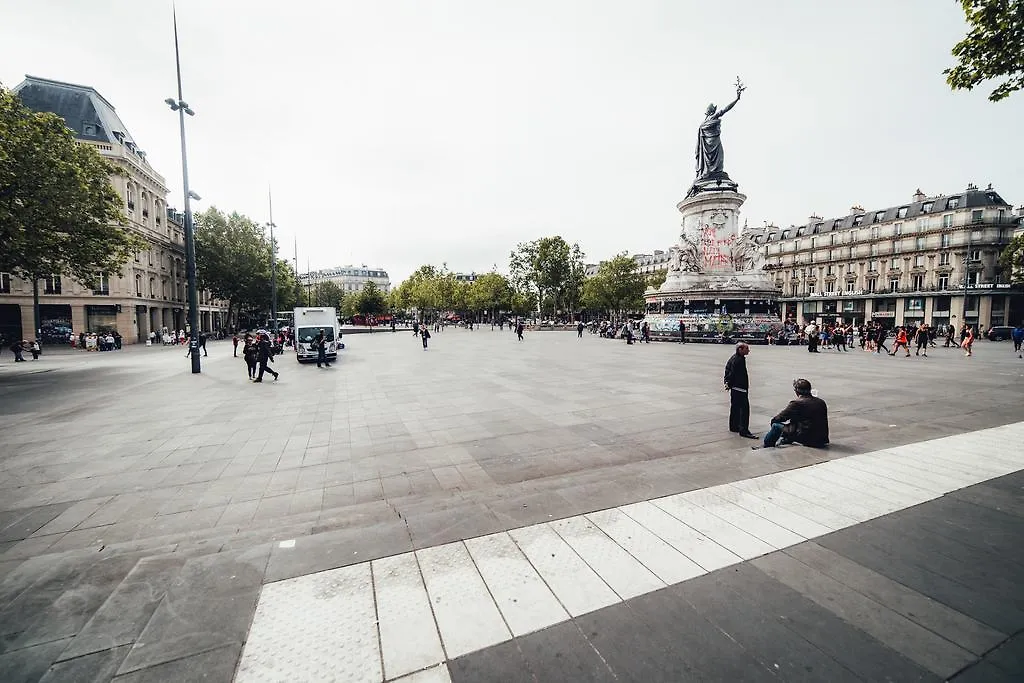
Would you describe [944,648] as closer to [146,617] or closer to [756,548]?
[756,548]

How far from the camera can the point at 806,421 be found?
6406 mm

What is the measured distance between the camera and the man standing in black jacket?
7.30 meters

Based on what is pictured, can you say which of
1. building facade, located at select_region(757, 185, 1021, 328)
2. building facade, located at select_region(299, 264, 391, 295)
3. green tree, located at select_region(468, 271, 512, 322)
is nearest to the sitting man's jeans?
building facade, located at select_region(757, 185, 1021, 328)

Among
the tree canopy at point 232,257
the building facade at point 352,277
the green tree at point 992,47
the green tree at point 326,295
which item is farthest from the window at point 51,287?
the building facade at point 352,277

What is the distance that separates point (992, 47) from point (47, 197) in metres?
27.4

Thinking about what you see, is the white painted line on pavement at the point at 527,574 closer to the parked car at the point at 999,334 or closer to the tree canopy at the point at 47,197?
the tree canopy at the point at 47,197

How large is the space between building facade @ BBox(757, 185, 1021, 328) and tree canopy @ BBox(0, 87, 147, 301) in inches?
2924

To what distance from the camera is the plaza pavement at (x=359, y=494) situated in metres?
2.59

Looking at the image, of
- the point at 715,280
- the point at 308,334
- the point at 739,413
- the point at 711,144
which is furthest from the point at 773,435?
the point at 711,144

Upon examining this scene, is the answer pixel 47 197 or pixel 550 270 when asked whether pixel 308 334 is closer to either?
pixel 47 197

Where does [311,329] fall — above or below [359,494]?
above

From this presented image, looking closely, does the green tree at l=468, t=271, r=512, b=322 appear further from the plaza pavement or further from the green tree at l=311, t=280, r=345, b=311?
the plaza pavement

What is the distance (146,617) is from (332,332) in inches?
812

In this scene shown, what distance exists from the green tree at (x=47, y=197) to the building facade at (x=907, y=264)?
74.3 meters
